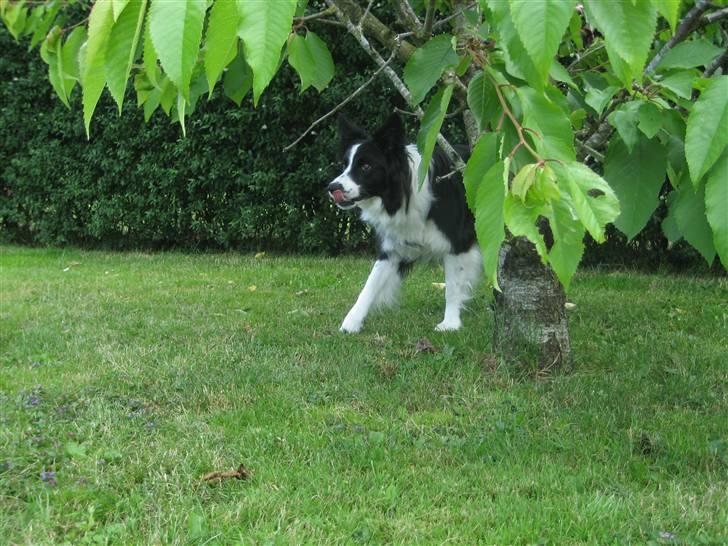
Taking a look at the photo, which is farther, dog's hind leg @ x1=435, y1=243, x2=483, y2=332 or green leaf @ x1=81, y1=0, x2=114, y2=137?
dog's hind leg @ x1=435, y1=243, x2=483, y2=332

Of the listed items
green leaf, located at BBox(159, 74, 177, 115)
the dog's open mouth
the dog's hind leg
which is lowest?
the dog's hind leg

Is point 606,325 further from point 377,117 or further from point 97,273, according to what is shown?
point 97,273

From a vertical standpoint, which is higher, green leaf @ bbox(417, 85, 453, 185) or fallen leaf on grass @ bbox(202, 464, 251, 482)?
green leaf @ bbox(417, 85, 453, 185)

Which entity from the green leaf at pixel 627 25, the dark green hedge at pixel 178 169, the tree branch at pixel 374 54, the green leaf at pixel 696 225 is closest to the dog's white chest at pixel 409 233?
the tree branch at pixel 374 54

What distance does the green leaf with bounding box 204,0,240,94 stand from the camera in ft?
2.69

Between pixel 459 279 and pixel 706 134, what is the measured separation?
4115 millimetres

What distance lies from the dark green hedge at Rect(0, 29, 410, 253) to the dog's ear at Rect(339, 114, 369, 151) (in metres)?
2.37

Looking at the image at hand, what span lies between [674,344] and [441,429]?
6.43 ft

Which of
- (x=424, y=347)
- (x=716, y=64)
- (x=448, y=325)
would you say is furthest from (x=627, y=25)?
(x=448, y=325)

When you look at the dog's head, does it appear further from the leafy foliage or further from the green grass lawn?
the leafy foliage

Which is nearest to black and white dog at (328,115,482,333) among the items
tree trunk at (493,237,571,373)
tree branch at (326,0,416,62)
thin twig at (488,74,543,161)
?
tree trunk at (493,237,571,373)

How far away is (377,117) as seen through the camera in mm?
7805

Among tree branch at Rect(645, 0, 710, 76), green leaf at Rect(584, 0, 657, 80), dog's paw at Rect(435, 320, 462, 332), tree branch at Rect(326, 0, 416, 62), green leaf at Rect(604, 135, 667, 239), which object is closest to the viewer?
green leaf at Rect(584, 0, 657, 80)

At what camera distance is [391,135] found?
5.11m
